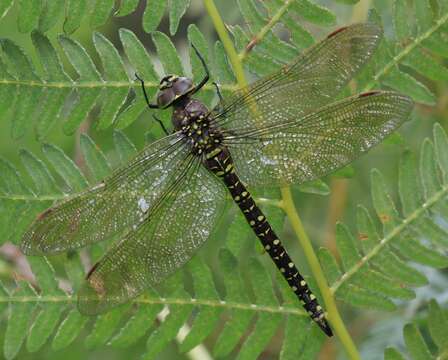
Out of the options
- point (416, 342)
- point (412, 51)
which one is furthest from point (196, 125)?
point (416, 342)

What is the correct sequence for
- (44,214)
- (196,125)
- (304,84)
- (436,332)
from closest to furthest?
(44,214) → (436,332) → (304,84) → (196,125)

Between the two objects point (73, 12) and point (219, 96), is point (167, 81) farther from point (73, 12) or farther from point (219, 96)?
point (73, 12)

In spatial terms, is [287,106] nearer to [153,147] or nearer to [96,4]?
[153,147]

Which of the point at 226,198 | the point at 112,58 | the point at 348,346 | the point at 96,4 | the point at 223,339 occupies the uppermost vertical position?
the point at 96,4

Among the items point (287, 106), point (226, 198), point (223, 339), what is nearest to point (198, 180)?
point (226, 198)

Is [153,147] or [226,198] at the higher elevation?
[153,147]

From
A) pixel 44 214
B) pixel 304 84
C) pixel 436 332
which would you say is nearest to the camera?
pixel 44 214
